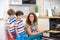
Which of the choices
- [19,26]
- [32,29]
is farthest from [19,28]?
[32,29]

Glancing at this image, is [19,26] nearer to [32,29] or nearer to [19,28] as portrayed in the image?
[19,28]

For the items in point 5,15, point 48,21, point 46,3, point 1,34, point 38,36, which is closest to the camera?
point 38,36

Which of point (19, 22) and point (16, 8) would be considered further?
point (16, 8)

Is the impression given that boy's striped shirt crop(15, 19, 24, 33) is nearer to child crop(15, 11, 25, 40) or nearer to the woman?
child crop(15, 11, 25, 40)

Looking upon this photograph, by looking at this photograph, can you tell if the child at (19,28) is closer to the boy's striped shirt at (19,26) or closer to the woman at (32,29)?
the boy's striped shirt at (19,26)

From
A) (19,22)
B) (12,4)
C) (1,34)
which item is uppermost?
(12,4)

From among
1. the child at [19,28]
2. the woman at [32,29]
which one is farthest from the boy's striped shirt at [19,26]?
the woman at [32,29]

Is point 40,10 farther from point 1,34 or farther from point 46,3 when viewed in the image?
point 1,34

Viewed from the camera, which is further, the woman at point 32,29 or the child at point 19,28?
the child at point 19,28

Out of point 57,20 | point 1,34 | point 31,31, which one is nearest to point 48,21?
point 57,20

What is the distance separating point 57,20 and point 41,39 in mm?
2694

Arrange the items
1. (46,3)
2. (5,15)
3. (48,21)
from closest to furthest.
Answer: (5,15), (48,21), (46,3)

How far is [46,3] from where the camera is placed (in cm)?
662

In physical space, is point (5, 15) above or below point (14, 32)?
above
